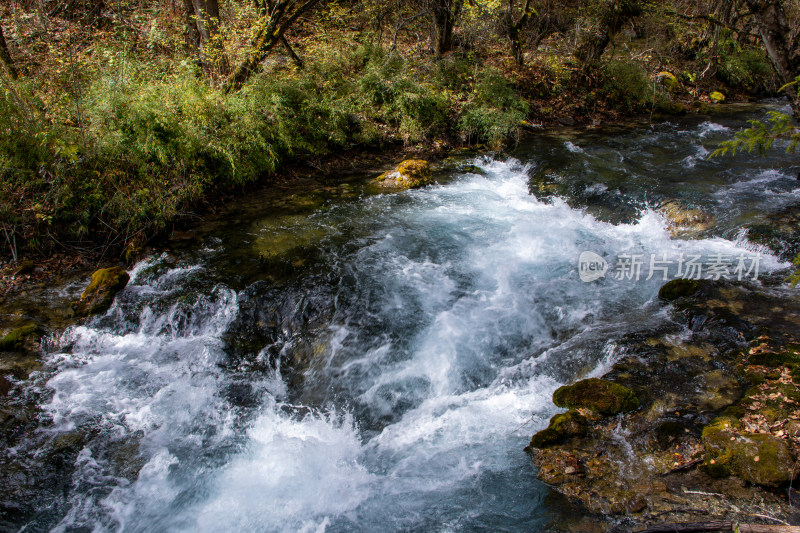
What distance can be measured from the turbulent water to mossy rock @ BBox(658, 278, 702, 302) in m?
0.18

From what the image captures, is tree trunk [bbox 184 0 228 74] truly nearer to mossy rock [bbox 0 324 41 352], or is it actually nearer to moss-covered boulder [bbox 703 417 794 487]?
mossy rock [bbox 0 324 41 352]

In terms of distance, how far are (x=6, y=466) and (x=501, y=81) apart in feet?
43.0

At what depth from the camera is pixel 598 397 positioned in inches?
174

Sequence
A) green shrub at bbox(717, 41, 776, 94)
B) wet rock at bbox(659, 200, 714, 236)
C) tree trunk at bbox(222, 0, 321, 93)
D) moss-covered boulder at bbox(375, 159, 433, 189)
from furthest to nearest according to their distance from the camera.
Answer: green shrub at bbox(717, 41, 776, 94) < moss-covered boulder at bbox(375, 159, 433, 189) < tree trunk at bbox(222, 0, 321, 93) < wet rock at bbox(659, 200, 714, 236)

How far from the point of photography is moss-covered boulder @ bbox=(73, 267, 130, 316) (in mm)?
6188

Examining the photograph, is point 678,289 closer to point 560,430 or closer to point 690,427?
point 690,427

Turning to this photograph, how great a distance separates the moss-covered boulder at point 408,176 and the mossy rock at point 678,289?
18.5 ft

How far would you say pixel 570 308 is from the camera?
6.34 metres

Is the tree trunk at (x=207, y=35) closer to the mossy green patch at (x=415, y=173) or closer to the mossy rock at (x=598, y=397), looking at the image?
the mossy green patch at (x=415, y=173)

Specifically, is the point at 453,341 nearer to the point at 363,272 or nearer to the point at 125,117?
the point at 363,272

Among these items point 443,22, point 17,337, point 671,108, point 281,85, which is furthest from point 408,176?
point 671,108

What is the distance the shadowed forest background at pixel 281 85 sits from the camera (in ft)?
22.6

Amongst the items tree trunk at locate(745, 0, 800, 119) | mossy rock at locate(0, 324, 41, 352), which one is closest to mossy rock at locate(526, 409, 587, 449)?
tree trunk at locate(745, 0, 800, 119)

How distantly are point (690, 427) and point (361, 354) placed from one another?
361cm
